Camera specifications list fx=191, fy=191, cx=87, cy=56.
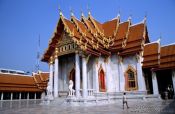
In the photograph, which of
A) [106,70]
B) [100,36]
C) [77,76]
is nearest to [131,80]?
[106,70]

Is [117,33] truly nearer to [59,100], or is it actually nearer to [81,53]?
[81,53]

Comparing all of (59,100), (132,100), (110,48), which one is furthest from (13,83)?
(132,100)

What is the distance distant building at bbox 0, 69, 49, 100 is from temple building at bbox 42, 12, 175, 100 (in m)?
11.9

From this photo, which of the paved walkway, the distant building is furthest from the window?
the distant building

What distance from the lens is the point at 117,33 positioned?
2008cm

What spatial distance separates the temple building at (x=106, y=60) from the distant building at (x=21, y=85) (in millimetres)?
11925

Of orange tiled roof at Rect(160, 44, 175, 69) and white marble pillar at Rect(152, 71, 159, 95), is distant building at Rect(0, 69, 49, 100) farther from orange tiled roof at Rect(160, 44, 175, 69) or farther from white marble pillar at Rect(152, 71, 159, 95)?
orange tiled roof at Rect(160, 44, 175, 69)

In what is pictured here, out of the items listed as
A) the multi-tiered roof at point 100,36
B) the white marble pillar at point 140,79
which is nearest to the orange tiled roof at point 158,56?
the white marble pillar at point 140,79

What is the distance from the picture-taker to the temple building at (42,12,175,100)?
16.2 m

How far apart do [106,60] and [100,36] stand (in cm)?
245

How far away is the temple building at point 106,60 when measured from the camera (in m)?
16.2

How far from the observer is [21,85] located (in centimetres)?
2955

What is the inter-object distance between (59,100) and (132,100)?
20.6 feet

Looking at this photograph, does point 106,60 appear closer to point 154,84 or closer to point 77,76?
point 77,76
